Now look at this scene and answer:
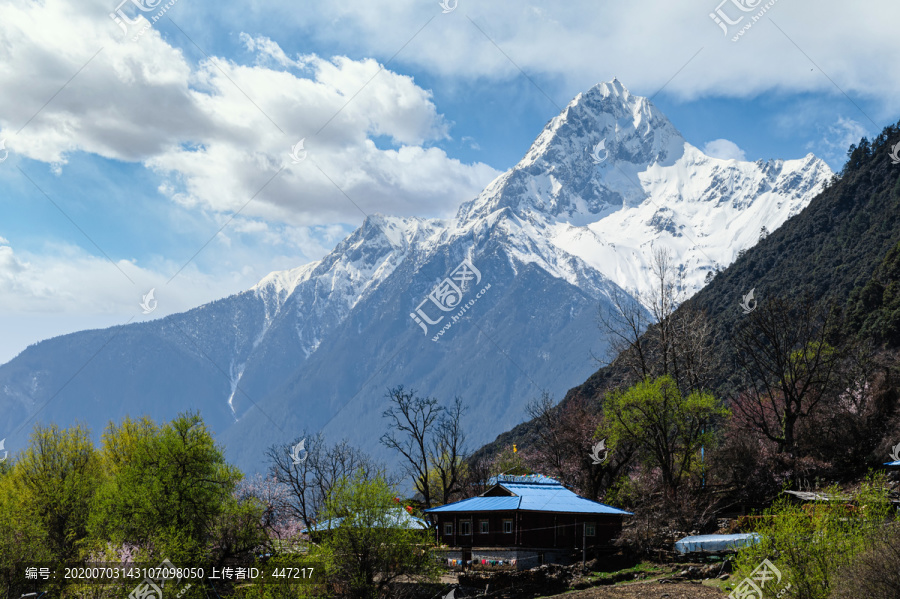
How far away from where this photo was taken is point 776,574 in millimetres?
29047

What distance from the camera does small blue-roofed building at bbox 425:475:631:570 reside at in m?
56.4

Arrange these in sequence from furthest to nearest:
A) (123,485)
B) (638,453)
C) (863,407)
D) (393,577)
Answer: (638,453) → (863,407) → (123,485) → (393,577)

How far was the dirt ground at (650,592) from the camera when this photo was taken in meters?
37.5

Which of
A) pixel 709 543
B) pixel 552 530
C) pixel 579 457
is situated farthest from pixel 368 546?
pixel 579 457

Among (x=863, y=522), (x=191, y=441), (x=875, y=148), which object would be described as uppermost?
(x=875, y=148)

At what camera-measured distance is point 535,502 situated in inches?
2297

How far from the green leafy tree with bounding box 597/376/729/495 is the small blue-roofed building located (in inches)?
265

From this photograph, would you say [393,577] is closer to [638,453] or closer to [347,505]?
[347,505]

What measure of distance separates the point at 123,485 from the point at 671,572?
34348mm

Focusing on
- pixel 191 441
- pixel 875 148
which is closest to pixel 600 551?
pixel 191 441

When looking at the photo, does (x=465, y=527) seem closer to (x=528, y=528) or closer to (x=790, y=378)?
(x=528, y=528)

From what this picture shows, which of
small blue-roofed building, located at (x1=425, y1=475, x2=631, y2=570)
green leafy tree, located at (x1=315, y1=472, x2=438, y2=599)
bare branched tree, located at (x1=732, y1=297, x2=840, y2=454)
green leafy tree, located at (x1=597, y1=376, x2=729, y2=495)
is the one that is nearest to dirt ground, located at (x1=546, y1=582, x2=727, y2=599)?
green leafy tree, located at (x1=315, y1=472, x2=438, y2=599)

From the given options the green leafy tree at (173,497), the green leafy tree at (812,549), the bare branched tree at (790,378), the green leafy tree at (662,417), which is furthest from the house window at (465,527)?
the green leafy tree at (812,549)

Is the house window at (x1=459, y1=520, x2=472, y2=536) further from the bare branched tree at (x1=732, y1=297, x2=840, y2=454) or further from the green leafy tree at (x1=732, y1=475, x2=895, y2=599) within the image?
the green leafy tree at (x1=732, y1=475, x2=895, y2=599)
